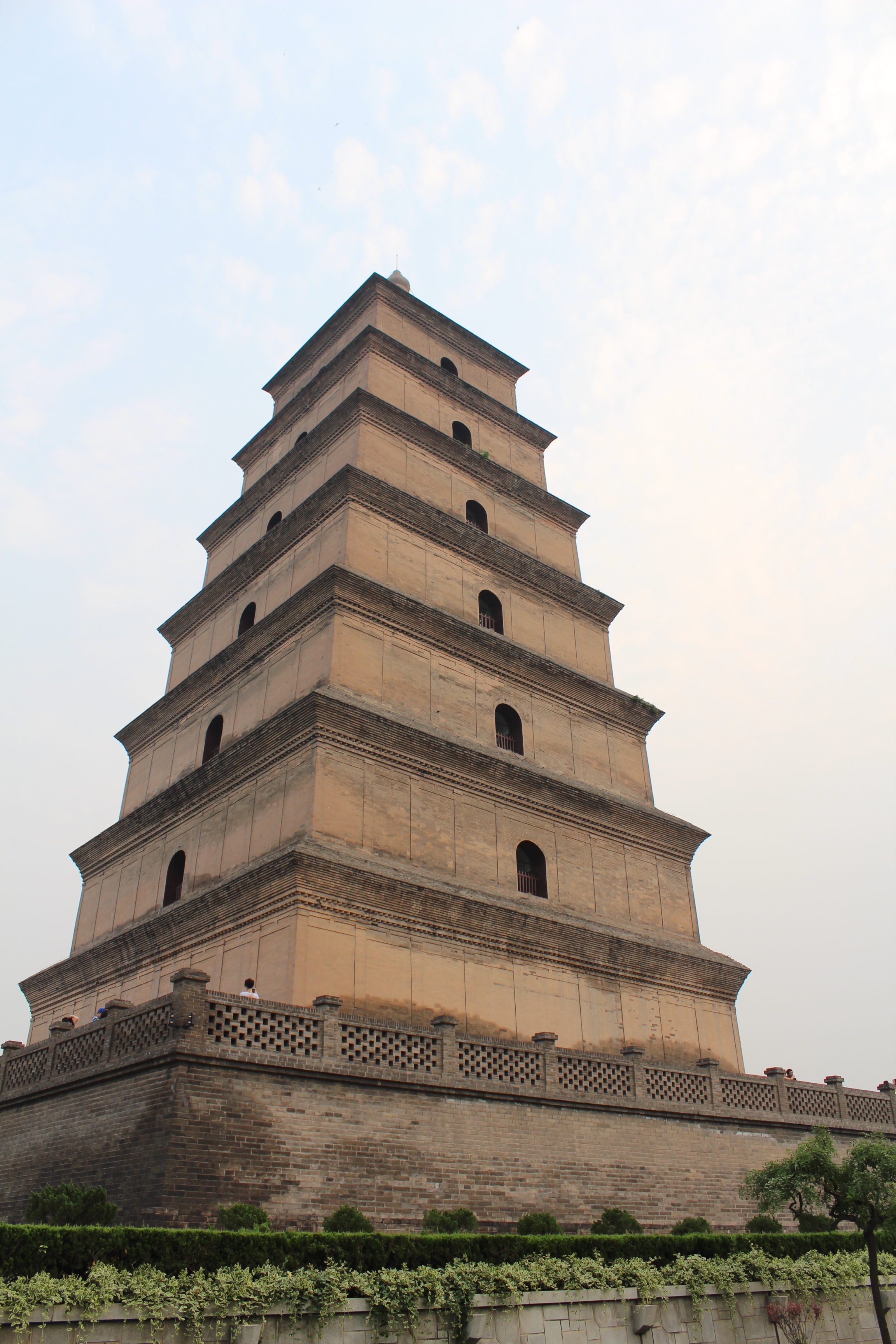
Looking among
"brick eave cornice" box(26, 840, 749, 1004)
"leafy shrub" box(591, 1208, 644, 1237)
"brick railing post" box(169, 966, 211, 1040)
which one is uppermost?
"brick eave cornice" box(26, 840, 749, 1004)

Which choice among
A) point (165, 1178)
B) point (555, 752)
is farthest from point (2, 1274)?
point (555, 752)

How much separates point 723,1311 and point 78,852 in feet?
53.0

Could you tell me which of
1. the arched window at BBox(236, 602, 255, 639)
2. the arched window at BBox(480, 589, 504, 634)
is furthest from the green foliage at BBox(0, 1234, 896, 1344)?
the arched window at BBox(236, 602, 255, 639)

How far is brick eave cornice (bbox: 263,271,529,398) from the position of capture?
24.1 meters

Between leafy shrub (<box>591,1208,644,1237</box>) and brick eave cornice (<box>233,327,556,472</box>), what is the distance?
1762 cm

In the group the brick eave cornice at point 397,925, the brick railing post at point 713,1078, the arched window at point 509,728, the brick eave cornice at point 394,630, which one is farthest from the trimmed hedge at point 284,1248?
the brick eave cornice at point 394,630

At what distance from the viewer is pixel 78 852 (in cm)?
2197

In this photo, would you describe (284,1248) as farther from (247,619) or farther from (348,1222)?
(247,619)

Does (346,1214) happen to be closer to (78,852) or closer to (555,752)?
(555,752)

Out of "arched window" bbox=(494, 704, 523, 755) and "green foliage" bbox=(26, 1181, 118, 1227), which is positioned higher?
"arched window" bbox=(494, 704, 523, 755)

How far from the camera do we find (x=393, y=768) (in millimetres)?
16406

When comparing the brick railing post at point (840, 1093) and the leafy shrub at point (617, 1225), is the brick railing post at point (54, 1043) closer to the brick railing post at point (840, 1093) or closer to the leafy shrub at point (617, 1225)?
the leafy shrub at point (617, 1225)

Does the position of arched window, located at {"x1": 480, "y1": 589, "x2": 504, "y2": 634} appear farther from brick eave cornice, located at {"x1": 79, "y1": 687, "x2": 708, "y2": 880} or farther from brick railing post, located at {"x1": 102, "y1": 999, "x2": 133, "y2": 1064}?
brick railing post, located at {"x1": 102, "y1": 999, "x2": 133, "y2": 1064}

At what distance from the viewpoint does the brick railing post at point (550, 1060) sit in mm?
13203
